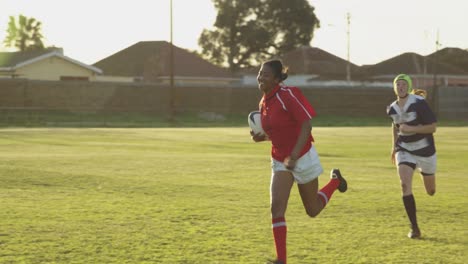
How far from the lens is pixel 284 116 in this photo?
754cm

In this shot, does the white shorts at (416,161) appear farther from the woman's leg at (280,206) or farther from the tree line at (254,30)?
the tree line at (254,30)

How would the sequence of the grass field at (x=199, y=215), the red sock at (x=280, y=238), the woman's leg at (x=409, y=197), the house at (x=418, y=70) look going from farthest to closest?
the house at (x=418, y=70)
the woman's leg at (x=409, y=197)
the grass field at (x=199, y=215)
the red sock at (x=280, y=238)

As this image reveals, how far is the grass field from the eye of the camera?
8.08 m

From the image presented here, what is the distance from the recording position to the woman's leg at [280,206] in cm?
736

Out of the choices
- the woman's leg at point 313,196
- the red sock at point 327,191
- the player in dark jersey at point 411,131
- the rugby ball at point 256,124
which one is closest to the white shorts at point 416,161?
the player in dark jersey at point 411,131

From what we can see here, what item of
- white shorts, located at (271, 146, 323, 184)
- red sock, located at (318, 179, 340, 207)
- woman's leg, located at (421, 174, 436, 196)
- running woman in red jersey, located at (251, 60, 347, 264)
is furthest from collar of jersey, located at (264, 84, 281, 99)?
woman's leg, located at (421, 174, 436, 196)

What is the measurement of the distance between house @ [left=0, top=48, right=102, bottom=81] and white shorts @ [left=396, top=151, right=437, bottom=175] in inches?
2122

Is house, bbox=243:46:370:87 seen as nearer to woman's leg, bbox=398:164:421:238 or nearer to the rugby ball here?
woman's leg, bbox=398:164:421:238

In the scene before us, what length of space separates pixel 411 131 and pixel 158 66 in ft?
203

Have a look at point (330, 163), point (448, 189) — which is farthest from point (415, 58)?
point (448, 189)

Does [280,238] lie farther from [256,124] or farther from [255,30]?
[255,30]

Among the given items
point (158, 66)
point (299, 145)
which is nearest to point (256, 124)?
point (299, 145)

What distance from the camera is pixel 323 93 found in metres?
62.6

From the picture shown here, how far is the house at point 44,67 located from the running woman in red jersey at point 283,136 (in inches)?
2179
